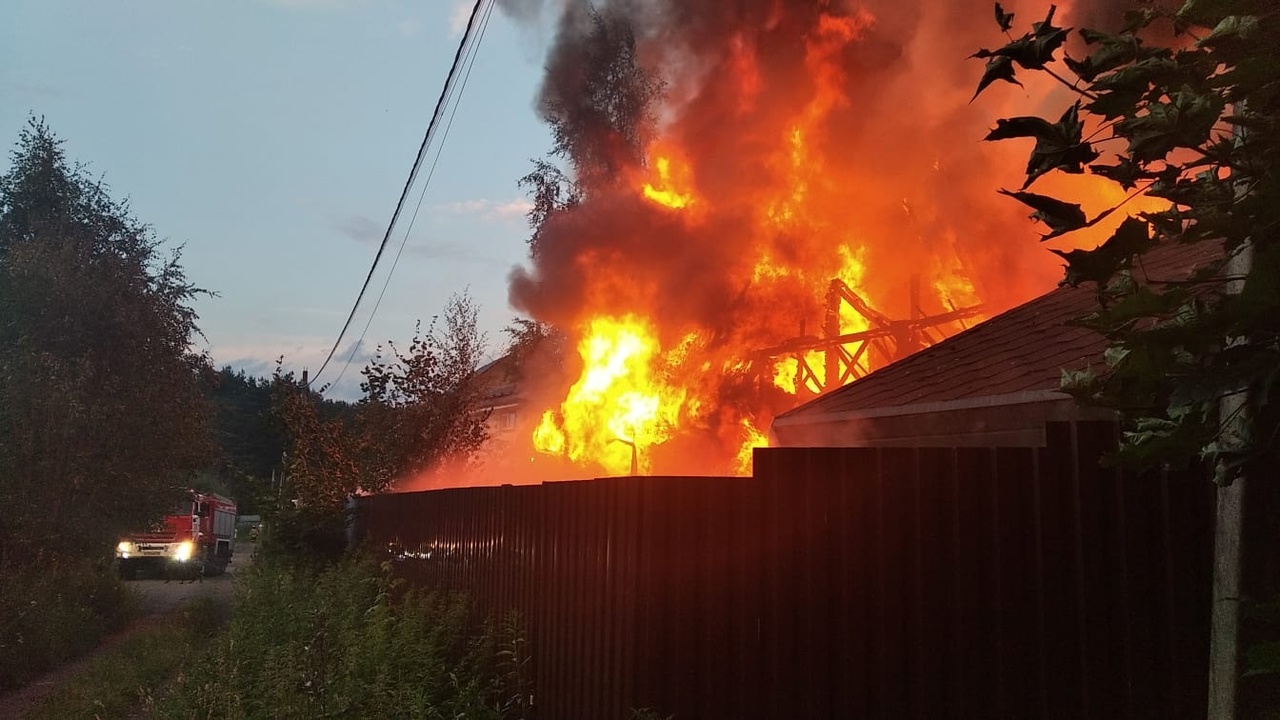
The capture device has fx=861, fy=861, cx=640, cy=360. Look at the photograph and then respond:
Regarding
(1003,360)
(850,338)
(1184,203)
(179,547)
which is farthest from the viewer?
(179,547)

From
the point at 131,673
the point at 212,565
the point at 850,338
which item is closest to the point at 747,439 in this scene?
the point at 850,338

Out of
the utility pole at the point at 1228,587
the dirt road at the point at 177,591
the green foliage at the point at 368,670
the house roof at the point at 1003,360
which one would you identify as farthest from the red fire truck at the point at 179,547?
the utility pole at the point at 1228,587

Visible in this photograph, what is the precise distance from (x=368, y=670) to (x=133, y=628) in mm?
11004

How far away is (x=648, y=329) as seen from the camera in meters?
15.3

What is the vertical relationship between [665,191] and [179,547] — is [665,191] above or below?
above

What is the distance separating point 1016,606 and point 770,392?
35.1ft

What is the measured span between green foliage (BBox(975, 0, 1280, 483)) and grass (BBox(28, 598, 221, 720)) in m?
7.68

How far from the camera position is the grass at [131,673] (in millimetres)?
8797

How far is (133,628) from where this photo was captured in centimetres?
1521

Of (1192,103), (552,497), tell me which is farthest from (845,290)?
(1192,103)

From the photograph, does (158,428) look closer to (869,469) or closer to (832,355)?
(832,355)

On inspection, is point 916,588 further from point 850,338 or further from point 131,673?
point 131,673

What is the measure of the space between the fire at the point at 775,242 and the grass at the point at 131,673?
7.28 meters

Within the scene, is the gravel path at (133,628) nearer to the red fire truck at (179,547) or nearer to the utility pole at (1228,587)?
the red fire truck at (179,547)
